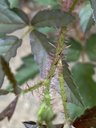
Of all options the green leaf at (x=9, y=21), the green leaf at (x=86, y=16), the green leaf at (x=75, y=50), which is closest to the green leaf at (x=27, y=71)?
the green leaf at (x=75, y=50)

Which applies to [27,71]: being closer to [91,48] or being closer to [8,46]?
[91,48]

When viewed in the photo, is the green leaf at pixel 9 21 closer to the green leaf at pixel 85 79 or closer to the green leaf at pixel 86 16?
the green leaf at pixel 86 16

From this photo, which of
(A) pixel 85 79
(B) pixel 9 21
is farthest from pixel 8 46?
(A) pixel 85 79

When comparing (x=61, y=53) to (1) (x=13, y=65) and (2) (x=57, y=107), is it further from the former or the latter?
(1) (x=13, y=65)

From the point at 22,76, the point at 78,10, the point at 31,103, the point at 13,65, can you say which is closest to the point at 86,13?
the point at 78,10

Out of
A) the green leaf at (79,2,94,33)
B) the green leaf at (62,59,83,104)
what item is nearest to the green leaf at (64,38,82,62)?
the green leaf at (79,2,94,33)
